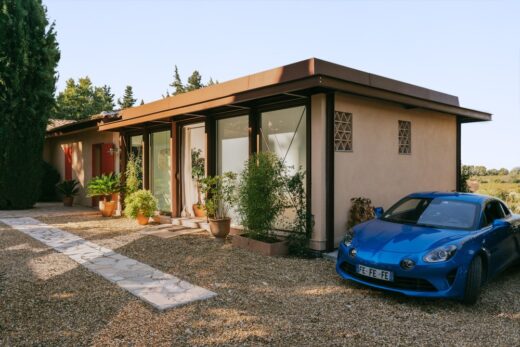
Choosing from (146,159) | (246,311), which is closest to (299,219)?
(246,311)

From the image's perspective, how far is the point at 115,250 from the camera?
6711 millimetres

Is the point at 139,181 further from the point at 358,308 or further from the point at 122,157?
the point at 358,308

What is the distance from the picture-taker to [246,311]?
392 cm

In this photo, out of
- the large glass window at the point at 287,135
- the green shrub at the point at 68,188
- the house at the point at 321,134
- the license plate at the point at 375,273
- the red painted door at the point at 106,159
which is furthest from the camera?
the green shrub at the point at 68,188

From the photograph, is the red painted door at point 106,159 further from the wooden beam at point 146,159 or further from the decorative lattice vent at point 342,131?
the decorative lattice vent at point 342,131

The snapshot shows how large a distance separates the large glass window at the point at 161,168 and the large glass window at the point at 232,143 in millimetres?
2355

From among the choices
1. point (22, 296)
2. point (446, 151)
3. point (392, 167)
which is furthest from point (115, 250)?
point (446, 151)

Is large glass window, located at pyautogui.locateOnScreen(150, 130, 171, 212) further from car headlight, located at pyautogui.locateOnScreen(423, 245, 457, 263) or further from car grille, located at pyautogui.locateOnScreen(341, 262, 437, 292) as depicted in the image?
car headlight, located at pyautogui.locateOnScreen(423, 245, 457, 263)

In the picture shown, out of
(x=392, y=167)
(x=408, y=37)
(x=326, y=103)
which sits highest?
(x=408, y=37)

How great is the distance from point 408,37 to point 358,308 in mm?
8473

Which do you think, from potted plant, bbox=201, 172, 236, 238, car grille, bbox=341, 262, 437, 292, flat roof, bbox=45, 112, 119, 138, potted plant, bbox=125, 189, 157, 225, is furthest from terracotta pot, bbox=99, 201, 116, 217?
car grille, bbox=341, 262, 437, 292

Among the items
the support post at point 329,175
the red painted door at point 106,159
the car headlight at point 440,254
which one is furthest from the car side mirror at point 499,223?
the red painted door at point 106,159

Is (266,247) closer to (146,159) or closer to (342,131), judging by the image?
(342,131)

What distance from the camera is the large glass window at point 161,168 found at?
424 inches
